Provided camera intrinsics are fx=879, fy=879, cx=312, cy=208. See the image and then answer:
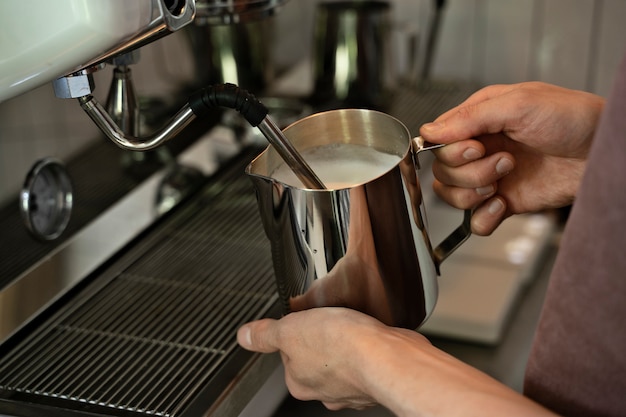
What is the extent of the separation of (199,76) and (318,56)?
187mm

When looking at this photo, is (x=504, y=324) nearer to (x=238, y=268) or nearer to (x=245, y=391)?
(x=238, y=268)

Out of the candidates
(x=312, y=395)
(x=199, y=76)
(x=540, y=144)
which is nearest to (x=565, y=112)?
(x=540, y=144)

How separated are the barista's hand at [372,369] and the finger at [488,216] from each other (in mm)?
163

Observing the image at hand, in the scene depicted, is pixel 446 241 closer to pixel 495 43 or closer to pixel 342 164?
pixel 342 164

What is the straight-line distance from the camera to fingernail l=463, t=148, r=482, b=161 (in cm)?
74

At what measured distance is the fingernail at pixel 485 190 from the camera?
0.79 meters

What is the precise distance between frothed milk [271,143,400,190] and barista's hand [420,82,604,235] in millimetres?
58

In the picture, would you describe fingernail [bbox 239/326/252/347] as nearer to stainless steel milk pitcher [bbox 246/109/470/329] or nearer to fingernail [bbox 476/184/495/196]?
stainless steel milk pitcher [bbox 246/109/470/329]

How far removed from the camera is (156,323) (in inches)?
32.6

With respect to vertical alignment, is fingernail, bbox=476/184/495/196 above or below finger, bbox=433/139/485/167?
below

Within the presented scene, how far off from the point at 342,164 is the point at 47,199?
38 centimetres

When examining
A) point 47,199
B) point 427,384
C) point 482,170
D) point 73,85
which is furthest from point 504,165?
point 47,199

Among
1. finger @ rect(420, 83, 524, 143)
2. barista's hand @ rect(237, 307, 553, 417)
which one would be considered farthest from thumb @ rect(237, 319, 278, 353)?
finger @ rect(420, 83, 524, 143)

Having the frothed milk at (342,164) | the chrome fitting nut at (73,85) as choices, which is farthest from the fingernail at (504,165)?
the chrome fitting nut at (73,85)
